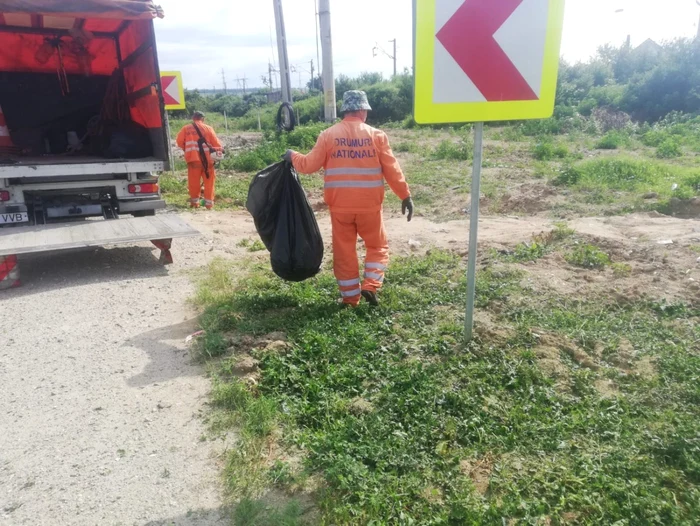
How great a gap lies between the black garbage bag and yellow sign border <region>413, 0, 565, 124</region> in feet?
5.27

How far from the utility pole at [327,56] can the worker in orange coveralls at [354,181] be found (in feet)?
28.4

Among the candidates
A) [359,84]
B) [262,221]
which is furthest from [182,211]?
[359,84]

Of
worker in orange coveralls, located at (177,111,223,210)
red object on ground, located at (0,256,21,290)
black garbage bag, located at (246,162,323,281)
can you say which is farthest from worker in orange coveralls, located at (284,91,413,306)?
worker in orange coveralls, located at (177,111,223,210)

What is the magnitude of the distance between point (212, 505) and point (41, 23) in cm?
719

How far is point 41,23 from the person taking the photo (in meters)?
6.98

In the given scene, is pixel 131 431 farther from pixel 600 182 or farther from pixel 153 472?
pixel 600 182

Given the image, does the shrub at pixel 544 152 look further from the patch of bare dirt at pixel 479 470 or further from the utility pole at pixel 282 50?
the patch of bare dirt at pixel 479 470

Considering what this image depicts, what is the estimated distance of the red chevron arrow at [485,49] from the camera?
9.25 ft

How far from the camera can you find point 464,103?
2936 mm

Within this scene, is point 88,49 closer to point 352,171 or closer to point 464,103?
point 352,171

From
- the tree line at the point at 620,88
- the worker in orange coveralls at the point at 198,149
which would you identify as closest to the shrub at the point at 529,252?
the worker in orange coveralls at the point at 198,149

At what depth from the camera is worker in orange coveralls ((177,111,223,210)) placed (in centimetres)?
877

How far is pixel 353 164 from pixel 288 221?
0.71 m

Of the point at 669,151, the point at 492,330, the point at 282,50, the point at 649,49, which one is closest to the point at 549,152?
the point at 669,151
